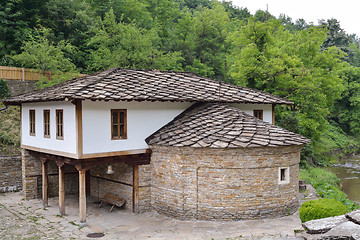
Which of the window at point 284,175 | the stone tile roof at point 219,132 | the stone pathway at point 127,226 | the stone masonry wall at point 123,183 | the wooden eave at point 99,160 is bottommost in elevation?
the stone pathway at point 127,226

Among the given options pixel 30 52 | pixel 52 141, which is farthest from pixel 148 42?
pixel 52 141

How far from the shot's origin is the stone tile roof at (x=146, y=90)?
37.1 ft

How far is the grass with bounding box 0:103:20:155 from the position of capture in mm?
19219

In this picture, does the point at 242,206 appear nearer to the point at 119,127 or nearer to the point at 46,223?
the point at 119,127

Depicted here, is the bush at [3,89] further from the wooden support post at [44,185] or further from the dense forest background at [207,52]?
the wooden support post at [44,185]

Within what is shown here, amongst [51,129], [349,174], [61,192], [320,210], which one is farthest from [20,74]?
[349,174]

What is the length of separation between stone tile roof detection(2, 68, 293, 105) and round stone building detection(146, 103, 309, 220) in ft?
5.16

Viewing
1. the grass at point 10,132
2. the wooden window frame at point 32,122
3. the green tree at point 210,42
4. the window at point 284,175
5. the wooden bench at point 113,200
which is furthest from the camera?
the green tree at point 210,42

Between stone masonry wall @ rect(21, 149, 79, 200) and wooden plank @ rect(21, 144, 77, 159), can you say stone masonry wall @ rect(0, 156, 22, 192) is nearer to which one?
stone masonry wall @ rect(21, 149, 79, 200)

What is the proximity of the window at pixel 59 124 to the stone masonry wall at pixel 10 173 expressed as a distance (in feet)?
21.5

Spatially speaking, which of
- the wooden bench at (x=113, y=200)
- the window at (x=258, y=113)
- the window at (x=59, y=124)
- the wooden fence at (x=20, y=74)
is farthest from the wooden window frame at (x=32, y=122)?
the wooden fence at (x=20, y=74)

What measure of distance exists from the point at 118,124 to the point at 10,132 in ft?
39.7

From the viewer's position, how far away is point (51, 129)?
12.7m

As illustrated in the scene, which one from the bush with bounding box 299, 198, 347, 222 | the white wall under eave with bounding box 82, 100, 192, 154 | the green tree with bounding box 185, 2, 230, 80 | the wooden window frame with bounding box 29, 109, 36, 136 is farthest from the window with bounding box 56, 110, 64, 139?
the green tree with bounding box 185, 2, 230, 80
